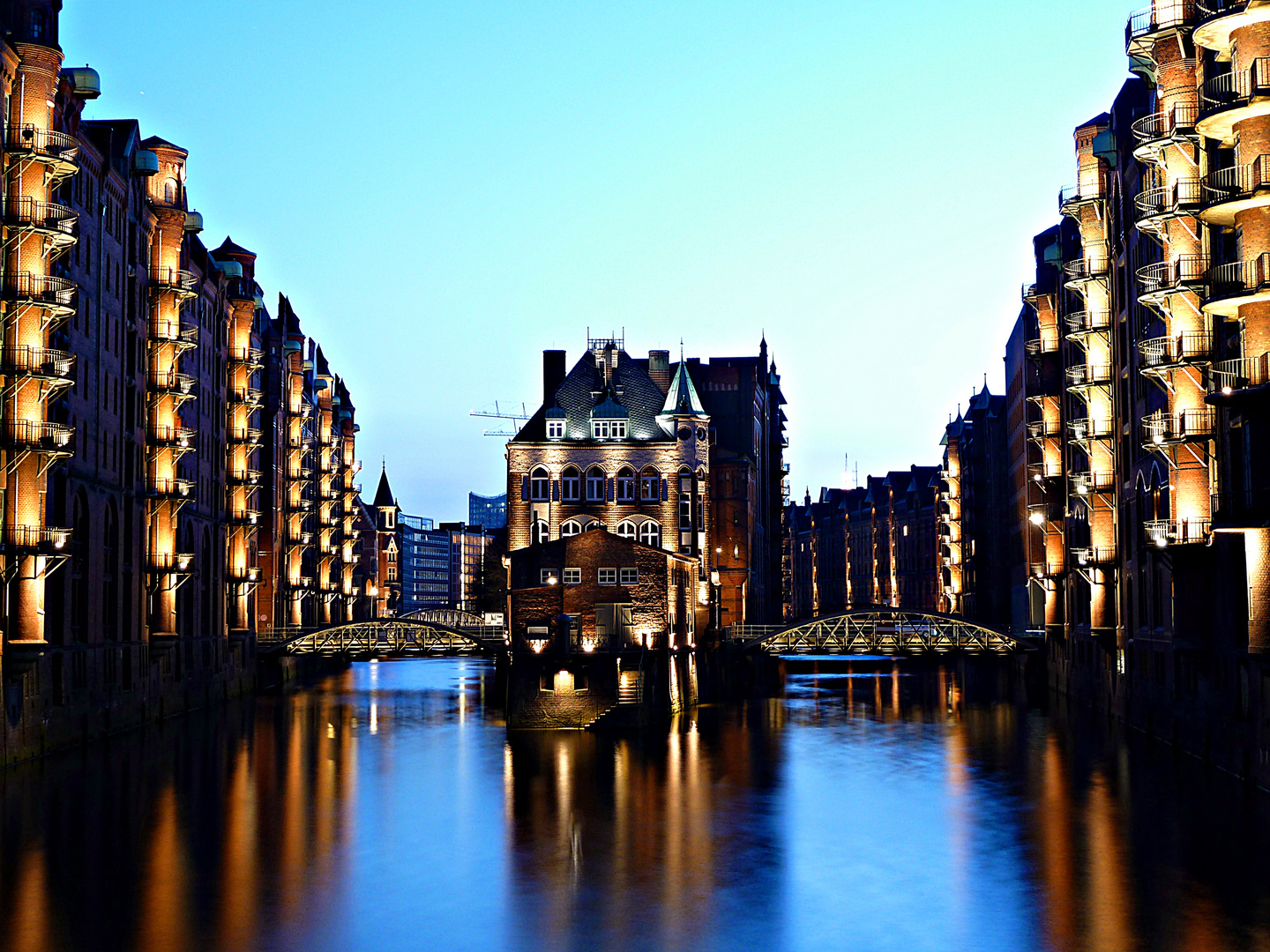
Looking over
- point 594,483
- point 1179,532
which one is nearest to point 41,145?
point 1179,532

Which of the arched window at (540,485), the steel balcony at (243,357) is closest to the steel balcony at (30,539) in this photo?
the steel balcony at (243,357)

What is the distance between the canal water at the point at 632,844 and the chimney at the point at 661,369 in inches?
1806

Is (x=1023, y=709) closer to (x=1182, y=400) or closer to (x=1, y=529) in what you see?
(x=1182, y=400)

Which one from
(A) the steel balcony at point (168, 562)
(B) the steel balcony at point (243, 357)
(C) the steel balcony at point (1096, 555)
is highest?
(B) the steel balcony at point (243, 357)

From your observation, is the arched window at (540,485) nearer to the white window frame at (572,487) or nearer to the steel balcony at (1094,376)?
the white window frame at (572,487)

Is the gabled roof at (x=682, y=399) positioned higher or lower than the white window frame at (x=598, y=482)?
higher

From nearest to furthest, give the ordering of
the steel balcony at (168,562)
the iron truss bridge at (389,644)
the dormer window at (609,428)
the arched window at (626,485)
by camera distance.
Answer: the steel balcony at (168,562) → the iron truss bridge at (389,644) → the arched window at (626,485) → the dormer window at (609,428)

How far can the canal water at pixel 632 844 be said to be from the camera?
36.5m

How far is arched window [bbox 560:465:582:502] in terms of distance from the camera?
117 metres

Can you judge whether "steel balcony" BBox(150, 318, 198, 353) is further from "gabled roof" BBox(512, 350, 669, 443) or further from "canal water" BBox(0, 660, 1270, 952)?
"gabled roof" BBox(512, 350, 669, 443)

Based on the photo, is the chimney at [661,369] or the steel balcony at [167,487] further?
the chimney at [661,369]

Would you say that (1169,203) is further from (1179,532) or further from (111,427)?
(111,427)

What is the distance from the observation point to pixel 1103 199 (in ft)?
257

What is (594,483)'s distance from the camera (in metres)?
117
